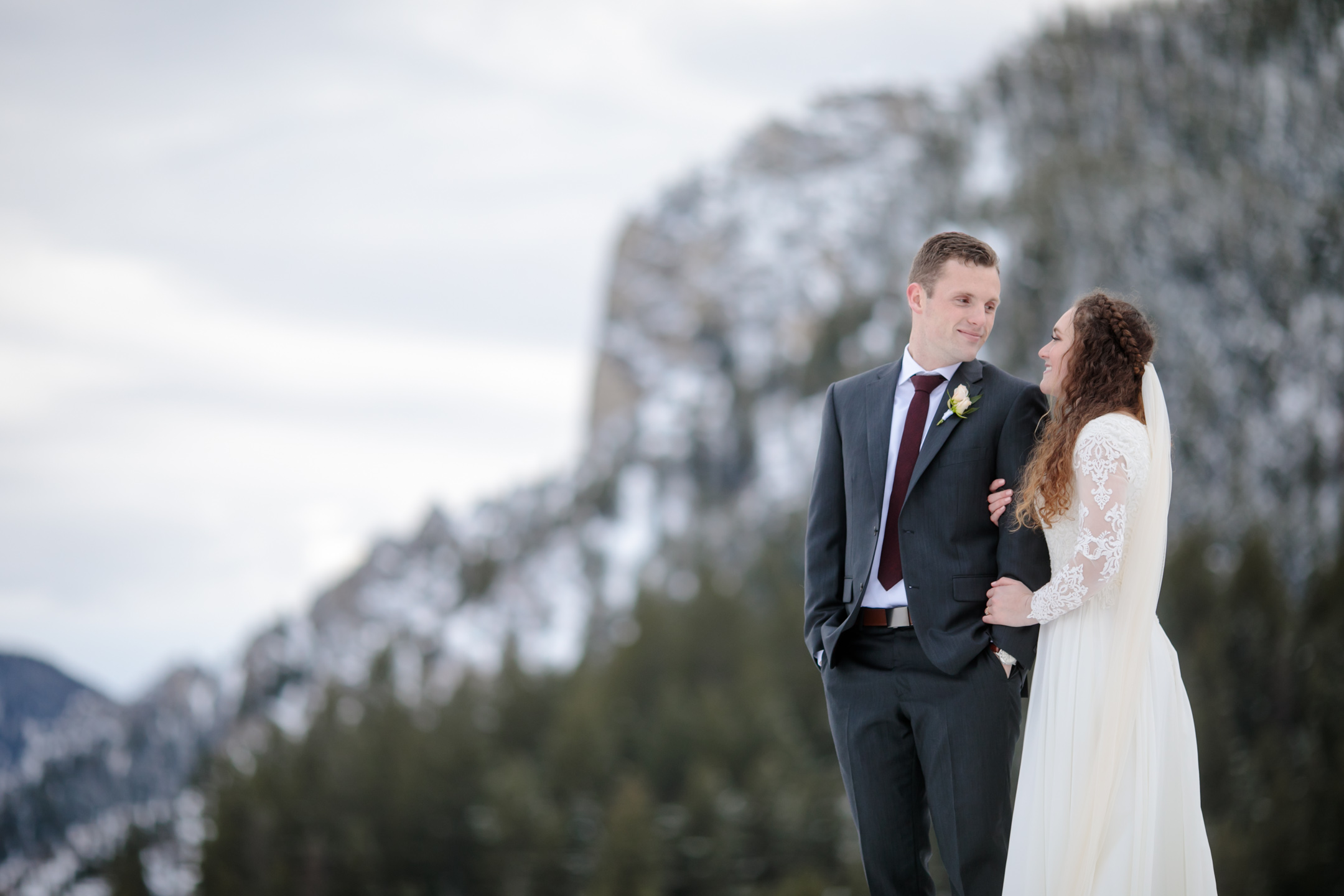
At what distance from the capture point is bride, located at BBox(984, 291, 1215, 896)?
12.8 feet

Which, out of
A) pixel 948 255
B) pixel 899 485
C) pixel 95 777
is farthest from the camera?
pixel 95 777

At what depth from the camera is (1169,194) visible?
102 meters

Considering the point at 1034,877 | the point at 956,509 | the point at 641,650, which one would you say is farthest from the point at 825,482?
the point at 641,650

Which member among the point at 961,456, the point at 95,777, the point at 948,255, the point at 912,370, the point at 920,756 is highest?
the point at 948,255

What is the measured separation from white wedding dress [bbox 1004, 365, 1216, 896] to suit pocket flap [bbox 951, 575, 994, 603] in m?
0.17

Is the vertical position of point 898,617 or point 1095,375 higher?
point 1095,375

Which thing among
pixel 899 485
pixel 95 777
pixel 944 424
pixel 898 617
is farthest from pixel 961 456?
pixel 95 777

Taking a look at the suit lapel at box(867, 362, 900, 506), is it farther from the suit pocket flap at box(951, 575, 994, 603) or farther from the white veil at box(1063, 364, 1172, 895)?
the white veil at box(1063, 364, 1172, 895)

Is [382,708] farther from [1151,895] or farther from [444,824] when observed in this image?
[1151,895]

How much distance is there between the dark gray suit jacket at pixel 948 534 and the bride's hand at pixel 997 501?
2cm

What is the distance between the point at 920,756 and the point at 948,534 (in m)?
0.76

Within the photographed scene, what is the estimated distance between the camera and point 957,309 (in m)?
4.05

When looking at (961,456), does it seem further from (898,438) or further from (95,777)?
(95,777)

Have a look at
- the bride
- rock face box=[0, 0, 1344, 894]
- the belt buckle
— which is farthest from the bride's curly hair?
rock face box=[0, 0, 1344, 894]
